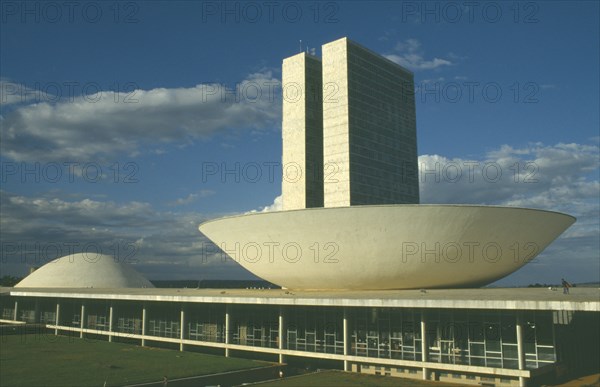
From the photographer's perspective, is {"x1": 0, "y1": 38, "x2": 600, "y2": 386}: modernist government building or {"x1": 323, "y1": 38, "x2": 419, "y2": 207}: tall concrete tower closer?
{"x1": 0, "y1": 38, "x2": 600, "y2": 386}: modernist government building

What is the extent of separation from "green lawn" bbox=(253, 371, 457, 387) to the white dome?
149 feet

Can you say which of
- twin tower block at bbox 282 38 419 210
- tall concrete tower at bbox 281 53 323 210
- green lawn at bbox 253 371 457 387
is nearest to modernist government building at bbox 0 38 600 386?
green lawn at bbox 253 371 457 387

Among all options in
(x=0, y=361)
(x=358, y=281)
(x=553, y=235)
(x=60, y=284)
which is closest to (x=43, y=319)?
(x=60, y=284)

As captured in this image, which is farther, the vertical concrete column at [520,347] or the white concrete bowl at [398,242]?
the white concrete bowl at [398,242]

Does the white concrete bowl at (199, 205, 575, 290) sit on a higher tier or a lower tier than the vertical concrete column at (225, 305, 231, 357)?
higher

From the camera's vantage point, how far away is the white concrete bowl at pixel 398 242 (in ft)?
94.5

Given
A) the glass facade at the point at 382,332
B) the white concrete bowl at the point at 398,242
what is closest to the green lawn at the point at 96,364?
the glass facade at the point at 382,332

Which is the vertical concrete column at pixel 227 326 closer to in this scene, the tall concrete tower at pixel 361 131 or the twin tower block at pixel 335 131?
the twin tower block at pixel 335 131

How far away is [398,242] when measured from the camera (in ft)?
95.8

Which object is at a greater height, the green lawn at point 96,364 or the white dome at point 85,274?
the white dome at point 85,274

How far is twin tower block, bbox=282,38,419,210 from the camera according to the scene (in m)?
58.3

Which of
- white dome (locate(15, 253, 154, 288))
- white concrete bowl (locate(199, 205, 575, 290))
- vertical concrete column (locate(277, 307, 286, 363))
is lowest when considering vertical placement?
vertical concrete column (locate(277, 307, 286, 363))

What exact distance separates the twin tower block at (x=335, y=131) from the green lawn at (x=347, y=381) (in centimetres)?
3195

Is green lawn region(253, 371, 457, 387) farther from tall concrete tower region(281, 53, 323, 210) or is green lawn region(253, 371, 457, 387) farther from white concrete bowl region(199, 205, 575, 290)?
tall concrete tower region(281, 53, 323, 210)
